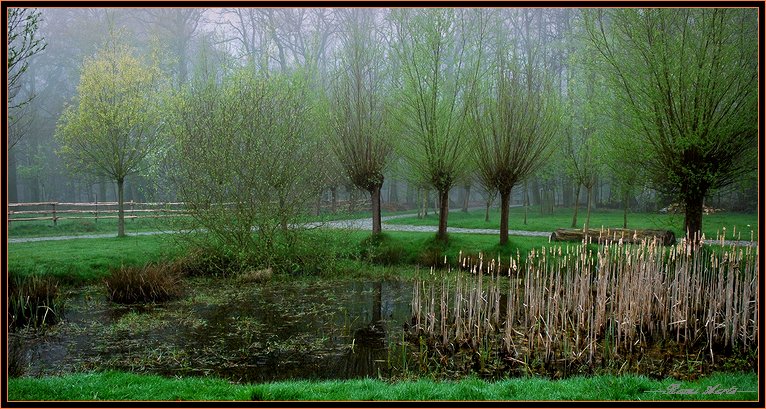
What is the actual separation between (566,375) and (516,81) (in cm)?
944

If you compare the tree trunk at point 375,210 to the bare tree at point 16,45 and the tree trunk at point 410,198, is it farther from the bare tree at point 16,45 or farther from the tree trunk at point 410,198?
the tree trunk at point 410,198

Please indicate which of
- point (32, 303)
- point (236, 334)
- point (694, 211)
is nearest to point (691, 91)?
Result: point (694, 211)

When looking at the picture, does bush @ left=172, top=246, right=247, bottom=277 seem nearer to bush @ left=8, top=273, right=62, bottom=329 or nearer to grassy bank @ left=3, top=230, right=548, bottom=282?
grassy bank @ left=3, top=230, right=548, bottom=282

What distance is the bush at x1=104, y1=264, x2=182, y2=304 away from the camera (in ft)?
34.5

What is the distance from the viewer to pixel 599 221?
1923cm

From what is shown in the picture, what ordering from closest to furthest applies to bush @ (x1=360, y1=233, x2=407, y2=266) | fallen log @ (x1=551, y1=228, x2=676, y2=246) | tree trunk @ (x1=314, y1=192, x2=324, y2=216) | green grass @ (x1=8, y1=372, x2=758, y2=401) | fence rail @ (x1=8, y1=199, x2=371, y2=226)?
green grass @ (x1=8, y1=372, x2=758, y2=401)
fence rail @ (x1=8, y1=199, x2=371, y2=226)
fallen log @ (x1=551, y1=228, x2=676, y2=246)
tree trunk @ (x1=314, y1=192, x2=324, y2=216)
bush @ (x1=360, y1=233, x2=407, y2=266)

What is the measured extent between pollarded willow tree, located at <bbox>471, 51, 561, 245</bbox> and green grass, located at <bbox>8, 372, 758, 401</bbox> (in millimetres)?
8870

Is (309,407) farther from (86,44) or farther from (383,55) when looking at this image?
(86,44)

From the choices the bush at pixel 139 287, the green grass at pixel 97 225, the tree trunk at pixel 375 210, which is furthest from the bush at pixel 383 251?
the bush at pixel 139 287

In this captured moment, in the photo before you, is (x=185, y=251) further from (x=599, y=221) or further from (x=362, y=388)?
(x=599, y=221)

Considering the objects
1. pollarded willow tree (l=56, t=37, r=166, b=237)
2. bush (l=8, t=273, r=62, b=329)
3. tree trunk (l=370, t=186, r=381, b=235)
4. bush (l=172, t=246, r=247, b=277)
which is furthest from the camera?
tree trunk (l=370, t=186, r=381, b=235)

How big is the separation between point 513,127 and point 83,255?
10.4m

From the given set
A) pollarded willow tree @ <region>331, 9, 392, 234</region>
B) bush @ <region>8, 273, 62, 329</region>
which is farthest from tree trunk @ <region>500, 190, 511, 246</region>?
bush @ <region>8, 273, 62, 329</region>

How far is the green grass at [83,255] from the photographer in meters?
11.6
